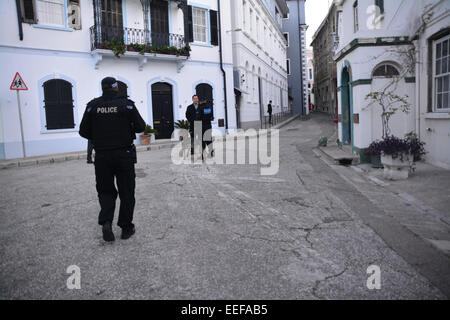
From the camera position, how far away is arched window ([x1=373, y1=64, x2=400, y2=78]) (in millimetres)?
10430

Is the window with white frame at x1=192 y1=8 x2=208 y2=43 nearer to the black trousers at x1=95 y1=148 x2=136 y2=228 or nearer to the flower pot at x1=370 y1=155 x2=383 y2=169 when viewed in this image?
the flower pot at x1=370 y1=155 x2=383 y2=169

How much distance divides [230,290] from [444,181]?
614 cm

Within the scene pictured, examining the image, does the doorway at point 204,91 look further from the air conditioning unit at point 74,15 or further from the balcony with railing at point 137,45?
the air conditioning unit at point 74,15

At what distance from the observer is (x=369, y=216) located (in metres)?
5.78

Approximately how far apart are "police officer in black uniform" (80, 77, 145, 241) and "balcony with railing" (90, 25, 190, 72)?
42.6ft

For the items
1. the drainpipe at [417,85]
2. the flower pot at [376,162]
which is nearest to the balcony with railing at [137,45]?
the flower pot at [376,162]

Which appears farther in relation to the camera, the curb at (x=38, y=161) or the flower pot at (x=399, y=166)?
the curb at (x=38, y=161)

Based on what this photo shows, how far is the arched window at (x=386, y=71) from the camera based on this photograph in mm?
Result: 10430

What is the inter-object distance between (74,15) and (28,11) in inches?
72.2

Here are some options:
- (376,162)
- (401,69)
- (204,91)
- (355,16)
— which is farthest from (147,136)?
(401,69)

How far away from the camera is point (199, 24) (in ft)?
71.1

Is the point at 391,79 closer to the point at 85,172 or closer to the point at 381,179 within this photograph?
the point at 381,179

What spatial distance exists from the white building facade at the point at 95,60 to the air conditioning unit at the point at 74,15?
1.5 inches

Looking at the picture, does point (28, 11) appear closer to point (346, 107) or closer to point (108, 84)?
point (346, 107)
